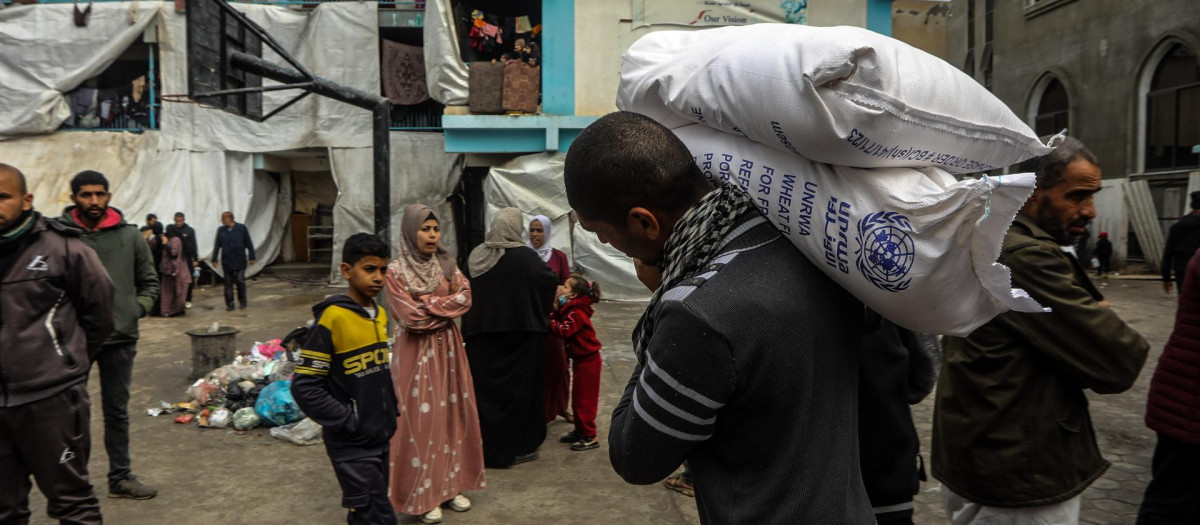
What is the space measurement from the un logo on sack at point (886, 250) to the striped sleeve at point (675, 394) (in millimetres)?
244

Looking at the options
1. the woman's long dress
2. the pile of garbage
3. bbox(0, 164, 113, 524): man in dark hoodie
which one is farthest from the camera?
the pile of garbage

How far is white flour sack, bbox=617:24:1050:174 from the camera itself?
1027mm

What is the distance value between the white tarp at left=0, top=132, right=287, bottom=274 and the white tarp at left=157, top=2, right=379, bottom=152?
1.18 ft

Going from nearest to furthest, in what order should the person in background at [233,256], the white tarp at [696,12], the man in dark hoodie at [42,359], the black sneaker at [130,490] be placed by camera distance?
the man in dark hoodie at [42,359] < the black sneaker at [130,490] < the person in background at [233,256] < the white tarp at [696,12]

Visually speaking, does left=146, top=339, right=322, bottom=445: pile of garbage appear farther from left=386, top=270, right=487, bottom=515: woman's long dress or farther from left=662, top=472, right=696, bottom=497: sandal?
left=662, top=472, right=696, bottom=497: sandal

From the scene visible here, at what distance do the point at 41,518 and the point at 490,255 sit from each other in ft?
9.17

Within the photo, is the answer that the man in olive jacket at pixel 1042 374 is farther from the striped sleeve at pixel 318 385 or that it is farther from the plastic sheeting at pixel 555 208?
the plastic sheeting at pixel 555 208

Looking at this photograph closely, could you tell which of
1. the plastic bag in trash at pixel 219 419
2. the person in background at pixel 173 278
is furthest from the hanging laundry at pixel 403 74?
the plastic bag in trash at pixel 219 419

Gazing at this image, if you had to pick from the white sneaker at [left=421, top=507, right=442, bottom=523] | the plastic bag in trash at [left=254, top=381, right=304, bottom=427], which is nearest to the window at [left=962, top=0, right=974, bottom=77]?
the plastic bag in trash at [left=254, top=381, right=304, bottom=427]

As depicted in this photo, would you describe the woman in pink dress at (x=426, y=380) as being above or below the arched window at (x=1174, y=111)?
below

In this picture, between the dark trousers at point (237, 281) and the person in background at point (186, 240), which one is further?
the dark trousers at point (237, 281)

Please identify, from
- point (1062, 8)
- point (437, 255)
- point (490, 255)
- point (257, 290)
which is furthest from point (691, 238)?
point (1062, 8)

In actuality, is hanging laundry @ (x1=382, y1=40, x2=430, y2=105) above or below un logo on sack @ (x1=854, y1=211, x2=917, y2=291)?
above

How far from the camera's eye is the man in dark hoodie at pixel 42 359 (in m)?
2.77
